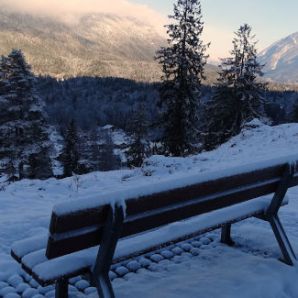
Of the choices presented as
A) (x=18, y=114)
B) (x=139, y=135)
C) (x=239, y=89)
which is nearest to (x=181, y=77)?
(x=239, y=89)

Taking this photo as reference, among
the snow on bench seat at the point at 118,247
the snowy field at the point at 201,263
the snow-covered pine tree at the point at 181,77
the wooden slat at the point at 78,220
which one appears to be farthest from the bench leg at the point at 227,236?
the snow-covered pine tree at the point at 181,77

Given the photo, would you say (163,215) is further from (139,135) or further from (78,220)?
(139,135)

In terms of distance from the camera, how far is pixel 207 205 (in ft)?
13.2

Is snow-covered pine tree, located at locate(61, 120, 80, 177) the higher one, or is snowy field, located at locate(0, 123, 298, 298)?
snowy field, located at locate(0, 123, 298, 298)

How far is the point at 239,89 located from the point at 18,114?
1531 cm

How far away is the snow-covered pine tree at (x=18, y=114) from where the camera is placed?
96.1ft

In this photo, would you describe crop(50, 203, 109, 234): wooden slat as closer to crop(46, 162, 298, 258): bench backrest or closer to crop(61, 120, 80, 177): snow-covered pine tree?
crop(46, 162, 298, 258): bench backrest

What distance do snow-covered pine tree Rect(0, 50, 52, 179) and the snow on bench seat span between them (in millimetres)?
25804

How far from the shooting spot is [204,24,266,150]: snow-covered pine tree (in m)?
29.5

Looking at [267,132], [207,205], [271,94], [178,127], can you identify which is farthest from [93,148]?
[271,94]

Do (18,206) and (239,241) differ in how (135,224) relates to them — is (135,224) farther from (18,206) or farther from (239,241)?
(18,206)

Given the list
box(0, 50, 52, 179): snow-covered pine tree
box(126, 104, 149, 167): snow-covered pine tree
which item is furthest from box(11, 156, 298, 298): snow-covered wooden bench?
box(126, 104, 149, 167): snow-covered pine tree

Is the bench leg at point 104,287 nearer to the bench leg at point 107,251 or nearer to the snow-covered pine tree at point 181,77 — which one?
the bench leg at point 107,251

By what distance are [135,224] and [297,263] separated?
7.85 ft
